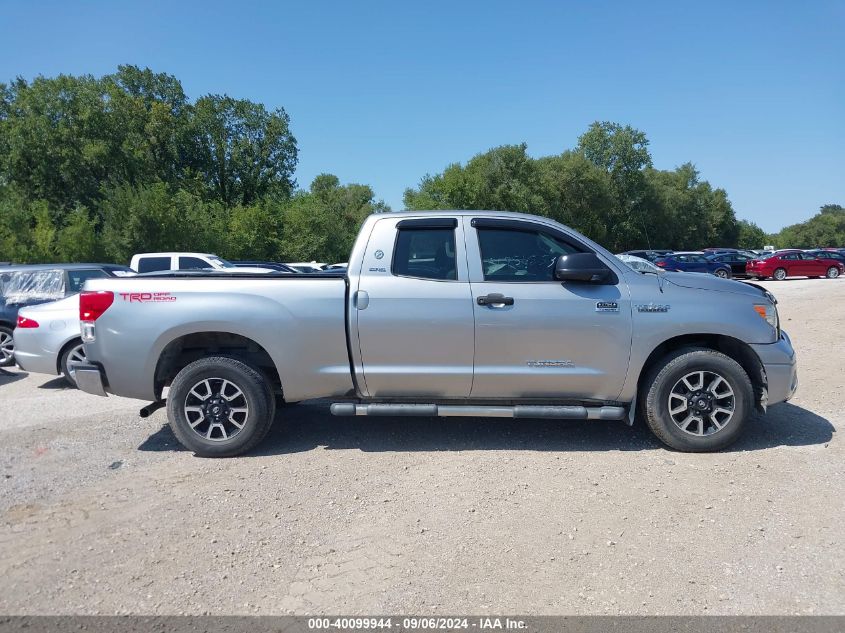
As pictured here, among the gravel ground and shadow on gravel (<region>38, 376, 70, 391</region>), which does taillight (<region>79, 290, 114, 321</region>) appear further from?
shadow on gravel (<region>38, 376, 70, 391</region>)

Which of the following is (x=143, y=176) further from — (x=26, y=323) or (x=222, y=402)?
(x=222, y=402)

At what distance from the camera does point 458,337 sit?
4719mm

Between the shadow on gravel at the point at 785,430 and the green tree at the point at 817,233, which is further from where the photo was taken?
the green tree at the point at 817,233

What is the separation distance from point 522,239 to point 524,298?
0.58m

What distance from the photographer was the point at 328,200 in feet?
247

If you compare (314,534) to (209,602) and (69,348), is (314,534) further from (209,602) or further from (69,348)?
(69,348)

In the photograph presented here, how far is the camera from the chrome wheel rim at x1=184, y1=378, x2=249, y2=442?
16.0 feet

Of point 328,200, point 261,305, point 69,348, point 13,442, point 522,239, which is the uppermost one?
point 328,200

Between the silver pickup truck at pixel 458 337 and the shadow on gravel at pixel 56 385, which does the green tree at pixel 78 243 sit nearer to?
the shadow on gravel at pixel 56 385

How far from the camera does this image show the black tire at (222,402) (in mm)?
4855

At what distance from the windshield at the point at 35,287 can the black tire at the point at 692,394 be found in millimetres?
9804

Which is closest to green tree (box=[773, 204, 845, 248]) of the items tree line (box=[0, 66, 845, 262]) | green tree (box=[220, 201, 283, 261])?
tree line (box=[0, 66, 845, 262])

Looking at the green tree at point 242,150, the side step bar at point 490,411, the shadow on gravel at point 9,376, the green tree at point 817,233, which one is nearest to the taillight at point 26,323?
the shadow on gravel at point 9,376

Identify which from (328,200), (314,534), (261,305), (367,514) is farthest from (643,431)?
(328,200)
